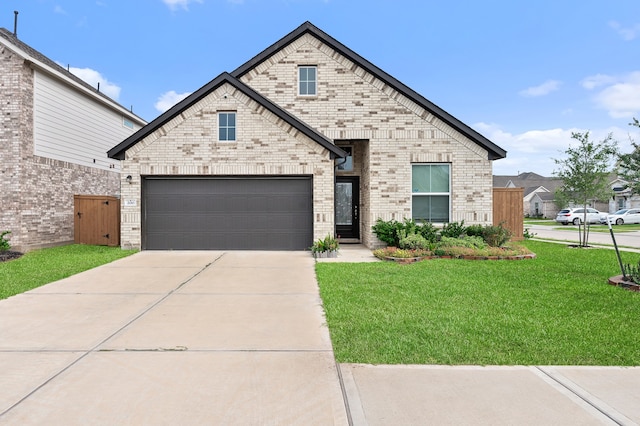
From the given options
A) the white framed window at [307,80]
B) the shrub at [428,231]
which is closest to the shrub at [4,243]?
the white framed window at [307,80]

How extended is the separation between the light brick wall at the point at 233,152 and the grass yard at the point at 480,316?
4.62 m

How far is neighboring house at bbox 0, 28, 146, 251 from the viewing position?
1341 centimetres

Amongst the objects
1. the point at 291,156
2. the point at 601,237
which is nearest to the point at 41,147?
the point at 291,156

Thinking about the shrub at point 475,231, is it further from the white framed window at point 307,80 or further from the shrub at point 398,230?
the white framed window at point 307,80

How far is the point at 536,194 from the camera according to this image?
58156 mm

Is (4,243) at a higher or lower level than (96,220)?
lower

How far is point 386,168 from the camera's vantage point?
552 inches

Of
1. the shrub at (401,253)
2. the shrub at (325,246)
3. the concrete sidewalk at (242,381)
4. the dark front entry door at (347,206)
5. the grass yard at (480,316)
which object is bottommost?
the concrete sidewalk at (242,381)

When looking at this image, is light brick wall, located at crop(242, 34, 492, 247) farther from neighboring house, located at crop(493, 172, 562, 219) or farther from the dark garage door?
neighboring house, located at crop(493, 172, 562, 219)

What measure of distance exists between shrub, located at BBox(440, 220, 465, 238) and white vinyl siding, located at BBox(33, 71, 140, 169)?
48.1 ft

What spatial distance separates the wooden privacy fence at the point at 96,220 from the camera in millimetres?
15438

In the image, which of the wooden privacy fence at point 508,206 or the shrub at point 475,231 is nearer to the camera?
the shrub at point 475,231

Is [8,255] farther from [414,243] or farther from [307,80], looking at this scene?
[414,243]

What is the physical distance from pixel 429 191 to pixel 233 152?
22.9ft
